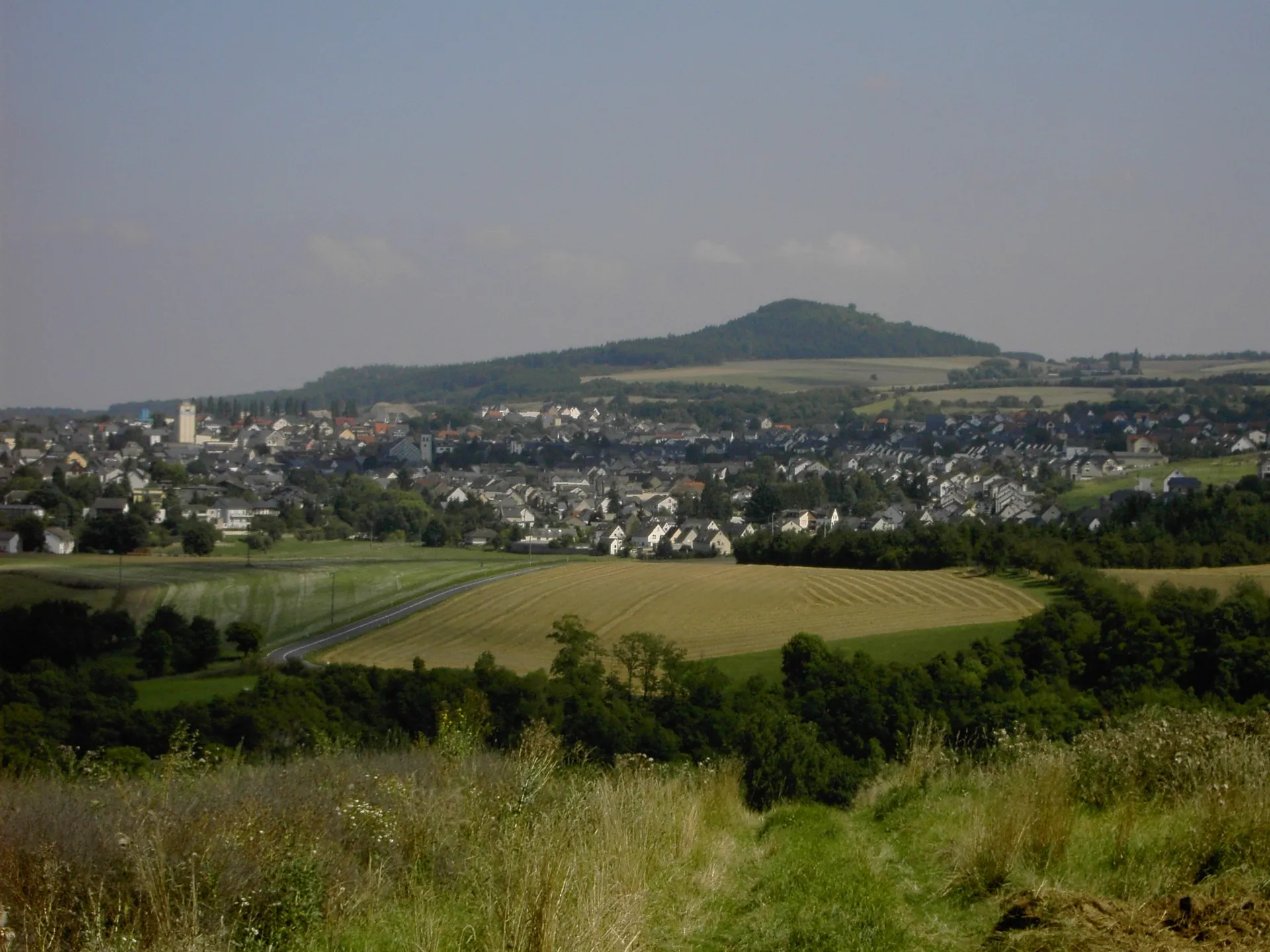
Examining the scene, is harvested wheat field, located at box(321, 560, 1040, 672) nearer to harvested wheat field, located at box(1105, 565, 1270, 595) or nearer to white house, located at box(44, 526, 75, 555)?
harvested wheat field, located at box(1105, 565, 1270, 595)

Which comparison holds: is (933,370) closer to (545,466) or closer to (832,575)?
(545,466)

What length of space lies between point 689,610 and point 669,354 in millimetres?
109090

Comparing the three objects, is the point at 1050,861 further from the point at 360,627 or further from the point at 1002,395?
the point at 1002,395

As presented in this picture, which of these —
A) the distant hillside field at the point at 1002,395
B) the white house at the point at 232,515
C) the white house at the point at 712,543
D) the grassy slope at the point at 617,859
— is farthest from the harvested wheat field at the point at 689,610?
the distant hillside field at the point at 1002,395

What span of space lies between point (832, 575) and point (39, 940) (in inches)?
1243

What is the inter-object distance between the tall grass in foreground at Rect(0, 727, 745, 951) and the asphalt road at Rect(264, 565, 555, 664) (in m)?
16.6

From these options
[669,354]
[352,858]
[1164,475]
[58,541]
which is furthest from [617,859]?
[669,354]

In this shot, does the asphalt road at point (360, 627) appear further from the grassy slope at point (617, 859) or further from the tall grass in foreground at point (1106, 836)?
the tall grass in foreground at point (1106, 836)

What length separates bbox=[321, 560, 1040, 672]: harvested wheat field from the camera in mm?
23625

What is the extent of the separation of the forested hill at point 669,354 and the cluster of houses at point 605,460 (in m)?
18.0

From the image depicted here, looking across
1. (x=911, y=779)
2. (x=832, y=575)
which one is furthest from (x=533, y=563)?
(x=911, y=779)

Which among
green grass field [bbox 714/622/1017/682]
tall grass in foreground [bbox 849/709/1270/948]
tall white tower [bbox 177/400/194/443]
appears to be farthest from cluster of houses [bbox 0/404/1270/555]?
tall grass in foreground [bbox 849/709/1270/948]

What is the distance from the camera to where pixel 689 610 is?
28359mm

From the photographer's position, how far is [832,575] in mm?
34125
